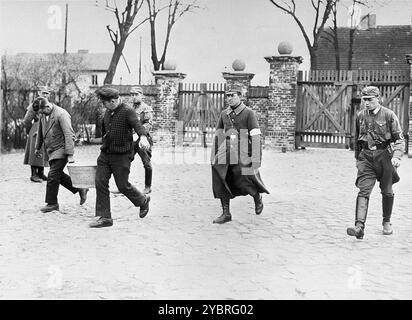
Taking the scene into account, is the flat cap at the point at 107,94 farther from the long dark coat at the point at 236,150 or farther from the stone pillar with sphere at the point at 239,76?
the stone pillar with sphere at the point at 239,76

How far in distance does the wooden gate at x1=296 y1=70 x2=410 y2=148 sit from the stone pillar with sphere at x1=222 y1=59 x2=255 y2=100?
197 cm

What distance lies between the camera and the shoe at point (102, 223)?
7523 mm

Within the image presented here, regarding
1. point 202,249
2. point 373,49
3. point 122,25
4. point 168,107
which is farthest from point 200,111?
point 373,49

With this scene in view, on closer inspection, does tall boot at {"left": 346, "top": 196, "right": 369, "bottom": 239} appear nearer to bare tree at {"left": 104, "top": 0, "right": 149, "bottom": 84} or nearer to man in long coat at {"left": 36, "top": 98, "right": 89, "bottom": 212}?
man in long coat at {"left": 36, "top": 98, "right": 89, "bottom": 212}

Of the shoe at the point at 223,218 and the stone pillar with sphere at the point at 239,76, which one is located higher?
the stone pillar with sphere at the point at 239,76

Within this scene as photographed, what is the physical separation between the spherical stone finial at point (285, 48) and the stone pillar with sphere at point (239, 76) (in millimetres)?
1490

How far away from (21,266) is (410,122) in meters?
15.4

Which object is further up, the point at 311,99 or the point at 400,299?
the point at 311,99

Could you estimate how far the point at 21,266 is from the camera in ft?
18.4

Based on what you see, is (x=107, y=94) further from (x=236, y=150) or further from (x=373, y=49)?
(x=373, y=49)

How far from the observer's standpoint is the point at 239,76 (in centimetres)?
2153

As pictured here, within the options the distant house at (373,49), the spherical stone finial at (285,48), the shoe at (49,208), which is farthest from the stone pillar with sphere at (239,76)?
the distant house at (373,49)

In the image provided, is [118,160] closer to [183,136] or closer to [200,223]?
[200,223]
